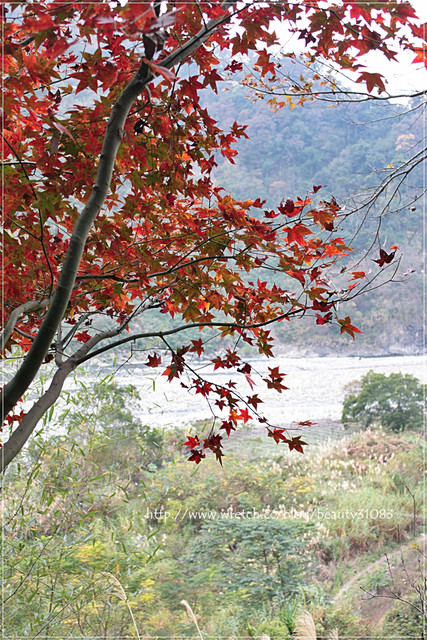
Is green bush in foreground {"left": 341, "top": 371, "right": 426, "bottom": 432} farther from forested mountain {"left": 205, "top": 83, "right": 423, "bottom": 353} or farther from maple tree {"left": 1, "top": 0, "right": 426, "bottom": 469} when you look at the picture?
maple tree {"left": 1, "top": 0, "right": 426, "bottom": 469}

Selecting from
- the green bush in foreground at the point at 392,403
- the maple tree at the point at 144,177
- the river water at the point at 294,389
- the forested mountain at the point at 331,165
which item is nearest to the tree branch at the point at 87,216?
the maple tree at the point at 144,177

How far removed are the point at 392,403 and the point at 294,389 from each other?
1.30 metres

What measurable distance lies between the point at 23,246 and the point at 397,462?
392 centimetres

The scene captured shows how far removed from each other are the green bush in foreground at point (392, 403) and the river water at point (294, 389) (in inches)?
21.5

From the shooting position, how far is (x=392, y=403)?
4.87 m

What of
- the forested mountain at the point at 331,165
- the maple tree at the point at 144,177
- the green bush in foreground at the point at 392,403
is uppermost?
the forested mountain at the point at 331,165

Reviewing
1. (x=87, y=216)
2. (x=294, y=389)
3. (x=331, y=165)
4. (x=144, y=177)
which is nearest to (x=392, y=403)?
(x=294, y=389)

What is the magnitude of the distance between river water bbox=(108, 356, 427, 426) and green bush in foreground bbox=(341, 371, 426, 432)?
54 cm

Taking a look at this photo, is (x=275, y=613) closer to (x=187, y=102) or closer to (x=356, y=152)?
(x=187, y=102)

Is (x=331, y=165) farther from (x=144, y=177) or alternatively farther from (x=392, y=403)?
(x=144, y=177)

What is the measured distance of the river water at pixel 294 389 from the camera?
16.9 feet

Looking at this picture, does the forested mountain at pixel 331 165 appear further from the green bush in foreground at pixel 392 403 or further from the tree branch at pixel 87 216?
the tree branch at pixel 87 216

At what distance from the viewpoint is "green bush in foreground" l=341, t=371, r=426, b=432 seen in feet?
15.8

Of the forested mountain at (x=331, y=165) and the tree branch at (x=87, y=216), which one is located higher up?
the forested mountain at (x=331, y=165)
